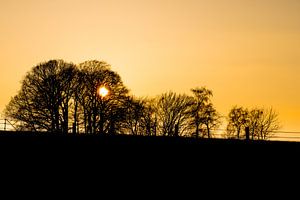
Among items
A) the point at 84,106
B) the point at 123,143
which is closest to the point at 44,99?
the point at 84,106

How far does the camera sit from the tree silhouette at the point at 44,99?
1606 inches

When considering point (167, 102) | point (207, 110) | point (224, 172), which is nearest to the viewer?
point (224, 172)

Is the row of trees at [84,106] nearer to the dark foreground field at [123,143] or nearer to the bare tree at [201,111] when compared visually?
the bare tree at [201,111]

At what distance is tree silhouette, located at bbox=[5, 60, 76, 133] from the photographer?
4078 centimetres

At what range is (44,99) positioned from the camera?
135 feet

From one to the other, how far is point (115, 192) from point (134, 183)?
1.50 ft

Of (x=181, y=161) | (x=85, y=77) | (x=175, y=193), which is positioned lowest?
(x=175, y=193)

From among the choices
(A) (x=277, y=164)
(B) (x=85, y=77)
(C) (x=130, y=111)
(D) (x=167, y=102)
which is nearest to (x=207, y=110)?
(D) (x=167, y=102)

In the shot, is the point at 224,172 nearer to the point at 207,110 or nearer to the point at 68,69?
the point at 68,69

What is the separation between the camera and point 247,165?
11.0 meters

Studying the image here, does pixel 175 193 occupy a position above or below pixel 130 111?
below

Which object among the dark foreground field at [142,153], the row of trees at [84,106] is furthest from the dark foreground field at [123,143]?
the row of trees at [84,106]

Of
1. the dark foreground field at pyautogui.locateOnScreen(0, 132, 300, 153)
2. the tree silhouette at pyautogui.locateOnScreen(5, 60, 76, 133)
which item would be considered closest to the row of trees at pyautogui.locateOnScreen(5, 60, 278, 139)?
the tree silhouette at pyautogui.locateOnScreen(5, 60, 76, 133)

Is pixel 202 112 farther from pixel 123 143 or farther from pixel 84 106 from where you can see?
pixel 123 143
